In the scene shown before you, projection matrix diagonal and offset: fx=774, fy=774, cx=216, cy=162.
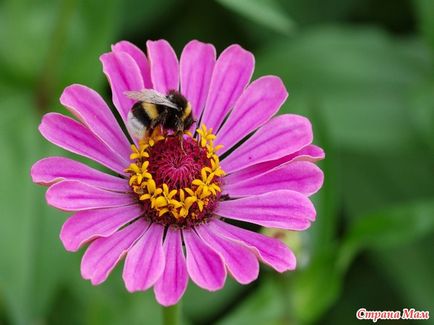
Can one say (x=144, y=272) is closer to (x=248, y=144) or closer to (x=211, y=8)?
(x=248, y=144)

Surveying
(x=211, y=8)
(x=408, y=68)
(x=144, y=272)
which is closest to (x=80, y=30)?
(x=211, y=8)

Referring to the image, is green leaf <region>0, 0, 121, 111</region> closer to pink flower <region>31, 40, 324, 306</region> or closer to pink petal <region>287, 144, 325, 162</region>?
pink flower <region>31, 40, 324, 306</region>

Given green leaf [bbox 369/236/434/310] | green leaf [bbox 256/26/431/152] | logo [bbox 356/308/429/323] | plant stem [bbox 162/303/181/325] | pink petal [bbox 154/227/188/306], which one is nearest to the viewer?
pink petal [bbox 154/227/188/306]

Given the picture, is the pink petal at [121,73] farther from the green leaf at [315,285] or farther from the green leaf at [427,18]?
the green leaf at [427,18]

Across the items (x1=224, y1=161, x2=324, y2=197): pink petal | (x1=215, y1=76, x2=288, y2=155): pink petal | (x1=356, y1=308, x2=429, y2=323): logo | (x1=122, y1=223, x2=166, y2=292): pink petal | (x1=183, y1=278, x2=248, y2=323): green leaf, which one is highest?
(x1=215, y1=76, x2=288, y2=155): pink petal

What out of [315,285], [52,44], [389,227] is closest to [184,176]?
[315,285]

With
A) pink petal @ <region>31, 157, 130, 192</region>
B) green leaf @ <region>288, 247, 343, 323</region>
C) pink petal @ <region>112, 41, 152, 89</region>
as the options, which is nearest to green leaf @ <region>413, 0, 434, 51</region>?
green leaf @ <region>288, 247, 343, 323</region>
